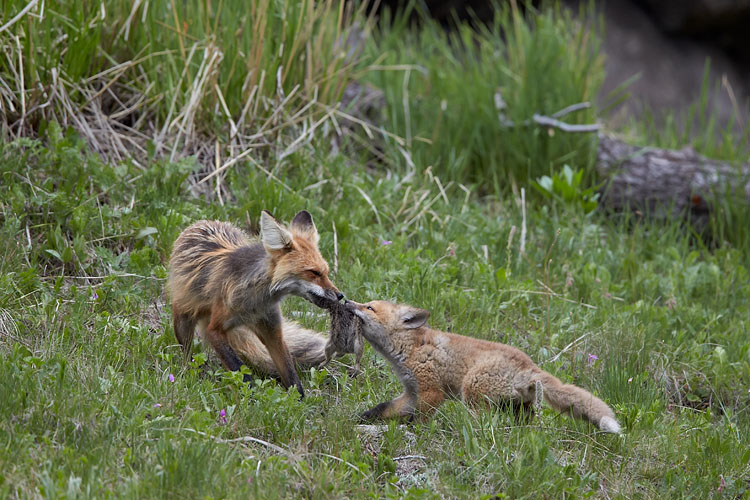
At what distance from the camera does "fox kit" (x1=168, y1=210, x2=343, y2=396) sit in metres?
4.89

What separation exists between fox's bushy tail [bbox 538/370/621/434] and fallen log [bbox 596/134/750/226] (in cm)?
474

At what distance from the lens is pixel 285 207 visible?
6816mm

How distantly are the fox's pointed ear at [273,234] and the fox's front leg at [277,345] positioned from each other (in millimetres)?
460

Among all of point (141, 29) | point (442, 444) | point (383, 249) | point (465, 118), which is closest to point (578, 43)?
point (465, 118)

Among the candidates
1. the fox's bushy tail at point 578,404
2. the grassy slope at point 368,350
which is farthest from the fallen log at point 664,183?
the fox's bushy tail at point 578,404

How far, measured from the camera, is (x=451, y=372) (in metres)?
4.82

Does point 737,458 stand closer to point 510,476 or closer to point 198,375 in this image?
point 510,476

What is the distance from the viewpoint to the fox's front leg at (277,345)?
16.7 ft

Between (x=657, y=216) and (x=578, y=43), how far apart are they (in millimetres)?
2449

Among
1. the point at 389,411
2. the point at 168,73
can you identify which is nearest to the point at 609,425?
the point at 389,411

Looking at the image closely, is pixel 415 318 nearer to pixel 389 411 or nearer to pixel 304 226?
pixel 389 411

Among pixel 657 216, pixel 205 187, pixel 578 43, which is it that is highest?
pixel 578 43

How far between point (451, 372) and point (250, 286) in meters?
1.37

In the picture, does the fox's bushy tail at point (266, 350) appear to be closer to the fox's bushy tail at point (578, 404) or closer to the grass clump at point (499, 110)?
the fox's bushy tail at point (578, 404)
